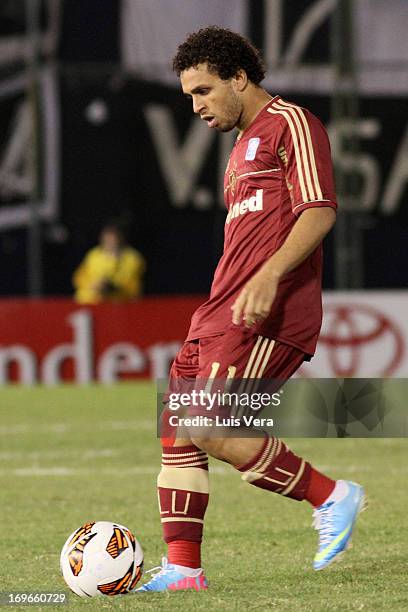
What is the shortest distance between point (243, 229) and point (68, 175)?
638 inches

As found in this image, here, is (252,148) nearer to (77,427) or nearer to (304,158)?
(304,158)

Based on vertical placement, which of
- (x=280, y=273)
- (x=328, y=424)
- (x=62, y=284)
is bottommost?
(x=62, y=284)

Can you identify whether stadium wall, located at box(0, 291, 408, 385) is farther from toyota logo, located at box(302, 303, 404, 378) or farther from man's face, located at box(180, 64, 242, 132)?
man's face, located at box(180, 64, 242, 132)

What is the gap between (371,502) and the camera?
25.0 ft

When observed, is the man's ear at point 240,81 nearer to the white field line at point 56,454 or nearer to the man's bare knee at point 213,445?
the man's bare knee at point 213,445

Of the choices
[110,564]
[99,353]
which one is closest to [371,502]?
[110,564]

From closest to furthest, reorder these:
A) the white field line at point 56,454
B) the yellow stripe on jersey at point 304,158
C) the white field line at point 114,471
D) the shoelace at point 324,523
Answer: the yellow stripe on jersey at point 304,158 < the shoelace at point 324,523 < the white field line at point 114,471 < the white field line at point 56,454

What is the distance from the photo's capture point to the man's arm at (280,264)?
15.6 ft

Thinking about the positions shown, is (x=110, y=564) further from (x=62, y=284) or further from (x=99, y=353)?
(x=62, y=284)

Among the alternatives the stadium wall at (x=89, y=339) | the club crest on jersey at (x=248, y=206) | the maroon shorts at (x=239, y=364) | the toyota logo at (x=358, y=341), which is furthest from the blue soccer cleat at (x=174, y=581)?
the stadium wall at (x=89, y=339)

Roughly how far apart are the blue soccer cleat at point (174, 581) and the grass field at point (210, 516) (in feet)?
0.20

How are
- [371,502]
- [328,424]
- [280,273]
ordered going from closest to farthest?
[280,273]
[328,424]
[371,502]

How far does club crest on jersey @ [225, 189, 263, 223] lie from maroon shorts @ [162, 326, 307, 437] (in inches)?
17.6

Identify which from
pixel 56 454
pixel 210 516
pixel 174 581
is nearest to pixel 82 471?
pixel 56 454
